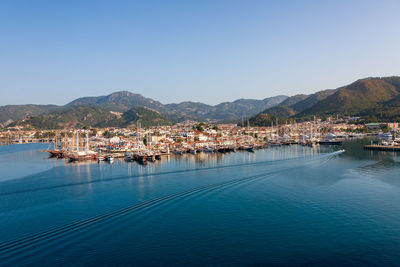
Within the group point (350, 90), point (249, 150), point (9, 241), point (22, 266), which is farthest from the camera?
point (350, 90)

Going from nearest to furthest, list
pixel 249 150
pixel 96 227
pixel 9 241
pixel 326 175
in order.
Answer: pixel 9 241, pixel 96 227, pixel 326 175, pixel 249 150

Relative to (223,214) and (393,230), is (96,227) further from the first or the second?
(393,230)

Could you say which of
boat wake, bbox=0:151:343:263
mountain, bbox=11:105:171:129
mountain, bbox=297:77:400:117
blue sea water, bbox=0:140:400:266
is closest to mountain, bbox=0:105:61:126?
mountain, bbox=11:105:171:129

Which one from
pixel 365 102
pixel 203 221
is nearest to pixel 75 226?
pixel 203 221

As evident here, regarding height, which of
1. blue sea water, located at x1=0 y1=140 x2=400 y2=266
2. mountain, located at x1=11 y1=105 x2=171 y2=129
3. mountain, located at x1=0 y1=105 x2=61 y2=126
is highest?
mountain, located at x1=0 y1=105 x2=61 y2=126

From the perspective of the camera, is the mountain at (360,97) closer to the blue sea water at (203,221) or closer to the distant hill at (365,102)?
the distant hill at (365,102)

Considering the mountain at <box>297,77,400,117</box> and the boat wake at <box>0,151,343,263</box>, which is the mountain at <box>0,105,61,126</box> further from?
the boat wake at <box>0,151,343,263</box>

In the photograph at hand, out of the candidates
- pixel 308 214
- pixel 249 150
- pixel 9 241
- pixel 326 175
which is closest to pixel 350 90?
pixel 249 150
